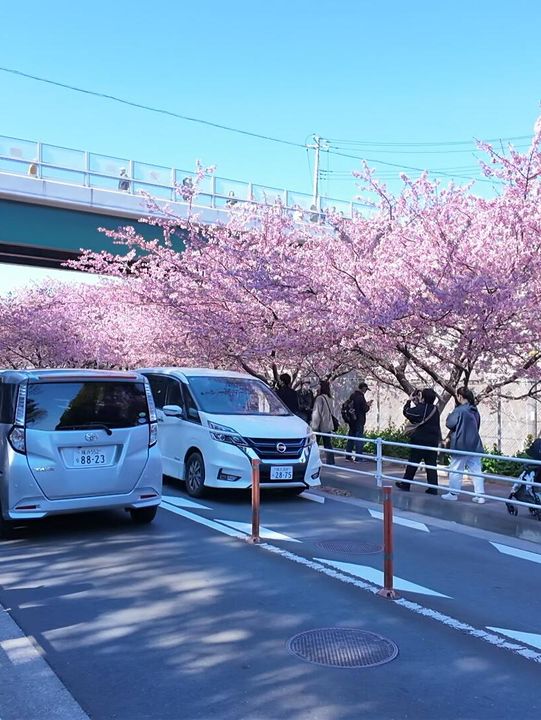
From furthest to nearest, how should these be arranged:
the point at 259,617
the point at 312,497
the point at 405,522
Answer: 1. the point at 312,497
2. the point at 405,522
3. the point at 259,617

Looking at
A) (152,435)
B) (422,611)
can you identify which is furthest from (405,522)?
(422,611)

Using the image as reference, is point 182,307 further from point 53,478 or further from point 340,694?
point 340,694

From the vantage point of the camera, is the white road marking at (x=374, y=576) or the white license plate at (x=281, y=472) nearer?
the white road marking at (x=374, y=576)

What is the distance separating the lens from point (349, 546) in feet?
24.9

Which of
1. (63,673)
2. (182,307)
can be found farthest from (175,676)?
(182,307)

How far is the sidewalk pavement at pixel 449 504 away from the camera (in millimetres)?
8469

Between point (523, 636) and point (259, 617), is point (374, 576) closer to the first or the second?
point (259, 617)

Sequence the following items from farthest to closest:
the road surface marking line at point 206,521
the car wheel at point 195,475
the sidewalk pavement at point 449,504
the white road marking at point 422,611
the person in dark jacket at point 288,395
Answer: the person in dark jacket at point 288,395 < the car wheel at point 195,475 < the sidewalk pavement at point 449,504 < the road surface marking line at point 206,521 < the white road marking at point 422,611

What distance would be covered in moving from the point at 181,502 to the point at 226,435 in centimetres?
116

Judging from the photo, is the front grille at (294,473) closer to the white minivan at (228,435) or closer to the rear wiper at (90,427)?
the white minivan at (228,435)

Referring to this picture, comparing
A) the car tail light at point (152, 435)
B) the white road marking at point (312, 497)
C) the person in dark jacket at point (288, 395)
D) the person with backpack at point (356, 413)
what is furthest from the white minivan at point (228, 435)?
the person with backpack at point (356, 413)

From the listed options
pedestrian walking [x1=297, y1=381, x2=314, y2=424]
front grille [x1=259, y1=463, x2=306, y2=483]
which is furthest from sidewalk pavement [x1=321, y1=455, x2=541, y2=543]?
pedestrian walking [x1=297, y1=381, x2=314, y2=424]

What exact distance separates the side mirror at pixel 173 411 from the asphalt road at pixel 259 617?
223cm

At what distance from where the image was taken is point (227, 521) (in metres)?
8.71
